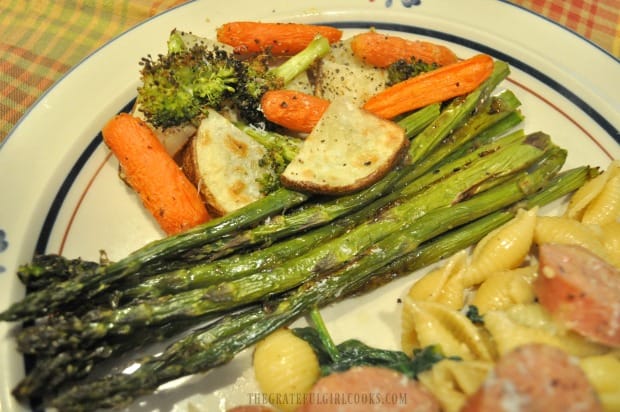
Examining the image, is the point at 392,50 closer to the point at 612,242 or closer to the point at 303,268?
the point at 303,268

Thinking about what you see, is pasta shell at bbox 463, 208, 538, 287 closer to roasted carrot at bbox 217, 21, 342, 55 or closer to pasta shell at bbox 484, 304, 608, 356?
pasta shell at bbox 484, 304, 608, 356

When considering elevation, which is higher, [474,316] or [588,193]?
[588,193]

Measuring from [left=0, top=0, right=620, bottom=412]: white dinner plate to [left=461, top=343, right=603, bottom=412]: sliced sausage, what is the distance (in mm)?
1101

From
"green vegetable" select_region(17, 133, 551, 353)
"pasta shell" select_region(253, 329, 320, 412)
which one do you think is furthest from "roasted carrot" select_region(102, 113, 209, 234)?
"pasta shell" select_region(253, 329, 320, 412)

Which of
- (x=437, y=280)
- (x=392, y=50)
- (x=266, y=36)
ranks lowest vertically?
(x=437, y=280)

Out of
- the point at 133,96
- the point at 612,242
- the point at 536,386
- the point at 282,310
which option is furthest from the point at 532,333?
the point at 133,96

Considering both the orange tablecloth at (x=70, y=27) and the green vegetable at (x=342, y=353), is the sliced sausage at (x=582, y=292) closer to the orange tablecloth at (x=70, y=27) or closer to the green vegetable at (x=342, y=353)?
the green vegetable at (x=342, y=353)

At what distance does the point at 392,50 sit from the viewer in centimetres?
422

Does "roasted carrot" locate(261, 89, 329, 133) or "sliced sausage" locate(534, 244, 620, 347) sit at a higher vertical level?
"roasted carrot" locate(261, 89, 329, 133)

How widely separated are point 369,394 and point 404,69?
248cm

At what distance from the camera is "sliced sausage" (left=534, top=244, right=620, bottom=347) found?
8.77ft

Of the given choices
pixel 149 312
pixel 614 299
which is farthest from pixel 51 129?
pixel 614 299

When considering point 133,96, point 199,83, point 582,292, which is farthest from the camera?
point 133,96

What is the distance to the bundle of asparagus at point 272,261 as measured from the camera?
9.49 ft
